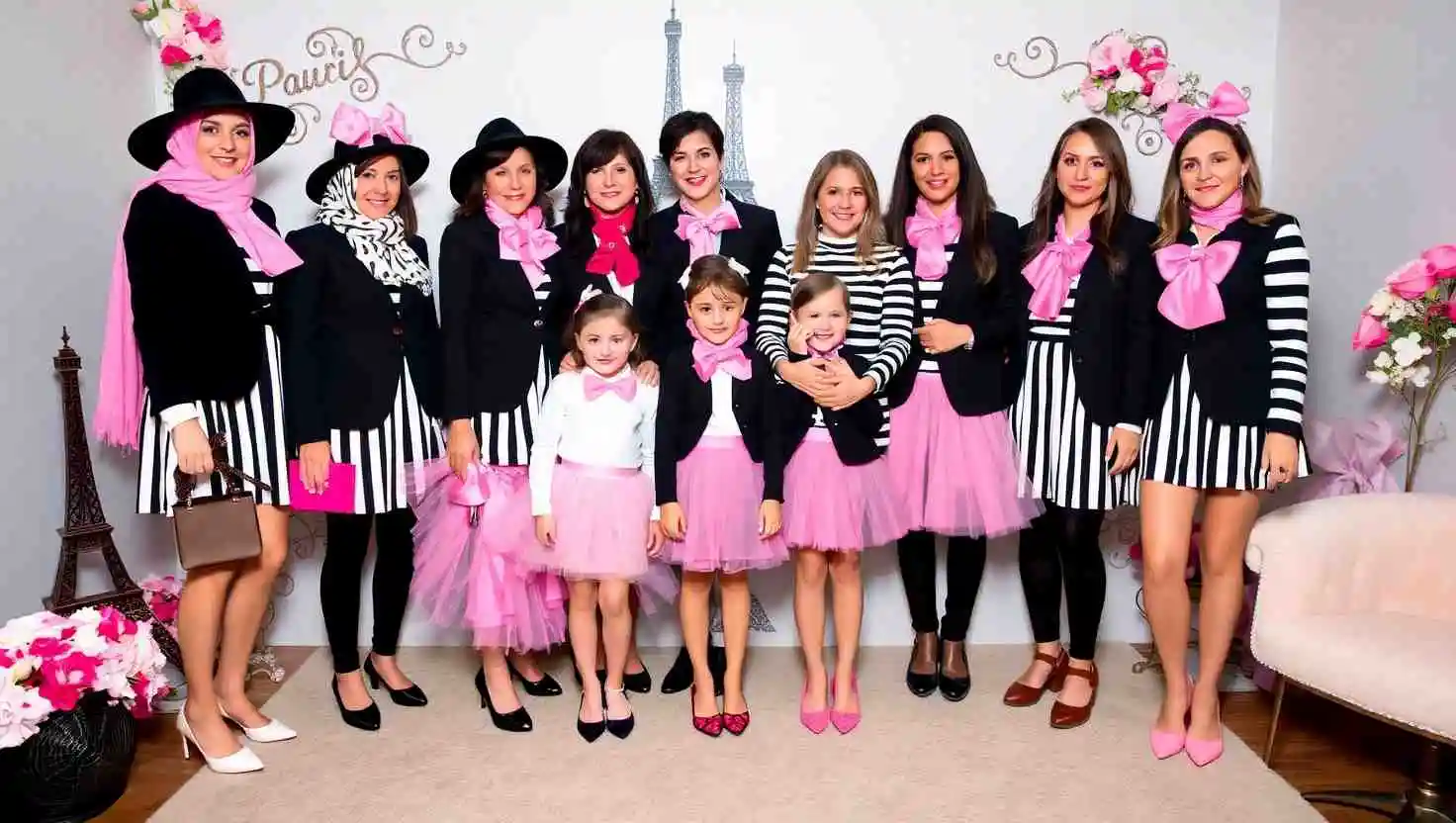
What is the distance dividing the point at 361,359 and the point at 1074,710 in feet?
7.48

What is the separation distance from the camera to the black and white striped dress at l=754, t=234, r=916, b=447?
2.87 meters

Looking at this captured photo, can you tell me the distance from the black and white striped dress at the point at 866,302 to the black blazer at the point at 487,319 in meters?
0.64

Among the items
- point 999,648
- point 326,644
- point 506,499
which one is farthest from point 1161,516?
point 326,644

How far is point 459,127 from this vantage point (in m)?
3.52

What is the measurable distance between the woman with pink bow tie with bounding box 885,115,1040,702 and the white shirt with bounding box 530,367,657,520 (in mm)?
778

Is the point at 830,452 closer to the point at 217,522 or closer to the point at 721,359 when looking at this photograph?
the point at 721,359

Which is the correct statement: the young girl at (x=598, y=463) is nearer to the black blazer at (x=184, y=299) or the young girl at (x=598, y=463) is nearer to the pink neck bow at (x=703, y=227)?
the pink neck bow at (x=703, y=227)

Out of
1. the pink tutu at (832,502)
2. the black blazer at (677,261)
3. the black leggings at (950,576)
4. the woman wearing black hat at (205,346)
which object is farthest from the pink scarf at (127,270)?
the black leggings at (950,576)

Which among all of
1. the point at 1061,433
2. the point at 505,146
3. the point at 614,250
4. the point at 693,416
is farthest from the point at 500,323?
the point at 1061,433

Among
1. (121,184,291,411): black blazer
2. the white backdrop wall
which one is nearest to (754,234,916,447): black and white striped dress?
the white backdrop wall

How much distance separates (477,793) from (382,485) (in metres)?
0.88

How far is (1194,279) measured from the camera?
262cm

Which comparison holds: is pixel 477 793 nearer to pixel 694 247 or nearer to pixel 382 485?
pixel 382 485

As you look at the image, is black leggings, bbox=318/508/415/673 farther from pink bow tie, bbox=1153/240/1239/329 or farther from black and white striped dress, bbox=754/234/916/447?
pink bow tie, bbox=1153/240/1239/329
